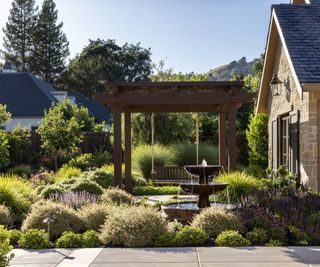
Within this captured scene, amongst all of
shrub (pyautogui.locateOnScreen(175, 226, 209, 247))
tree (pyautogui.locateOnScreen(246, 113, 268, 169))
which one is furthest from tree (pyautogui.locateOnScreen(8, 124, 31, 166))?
shrub (pyautogui.locateOnScreen(175, 226, 209, 247))

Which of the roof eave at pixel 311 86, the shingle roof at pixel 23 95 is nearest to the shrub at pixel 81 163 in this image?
the roof eave at pixel 311 86

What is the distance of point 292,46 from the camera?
12859 millimetres

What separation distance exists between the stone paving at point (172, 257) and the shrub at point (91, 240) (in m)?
0.31

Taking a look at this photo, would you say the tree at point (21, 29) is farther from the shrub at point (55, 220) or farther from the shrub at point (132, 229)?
the shrub at point (132, 229)

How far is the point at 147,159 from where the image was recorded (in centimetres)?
1930

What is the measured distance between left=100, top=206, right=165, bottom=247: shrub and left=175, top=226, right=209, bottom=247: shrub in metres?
0.34

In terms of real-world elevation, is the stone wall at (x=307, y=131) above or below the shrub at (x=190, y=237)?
above

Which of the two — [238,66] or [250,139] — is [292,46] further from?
[238,66]

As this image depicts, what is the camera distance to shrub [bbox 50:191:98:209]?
10711 millimetres

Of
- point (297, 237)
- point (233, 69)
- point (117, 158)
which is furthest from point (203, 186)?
point (233, 69)

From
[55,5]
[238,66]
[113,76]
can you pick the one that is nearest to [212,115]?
[113,76]

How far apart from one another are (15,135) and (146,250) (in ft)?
55.0

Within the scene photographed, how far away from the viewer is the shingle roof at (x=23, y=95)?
1362 inches

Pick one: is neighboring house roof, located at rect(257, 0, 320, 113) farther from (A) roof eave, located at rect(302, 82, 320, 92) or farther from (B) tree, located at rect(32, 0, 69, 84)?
(B) tree, located at rect(32, 0, 69, 84)
